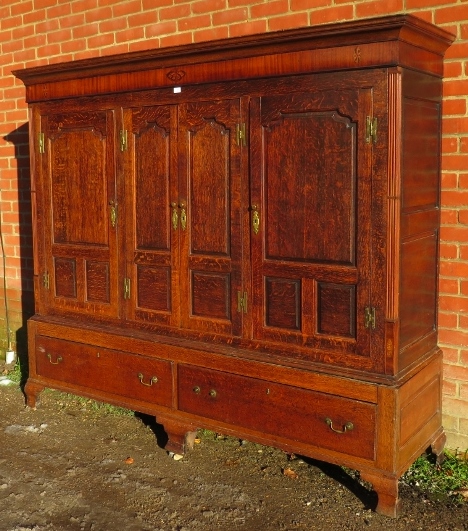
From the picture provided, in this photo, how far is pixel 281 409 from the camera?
11.8 ft

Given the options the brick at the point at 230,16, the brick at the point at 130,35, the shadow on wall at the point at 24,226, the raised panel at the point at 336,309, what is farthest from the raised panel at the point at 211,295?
the shadow on wall at the point at 24,226

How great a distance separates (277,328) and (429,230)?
3.01 ft

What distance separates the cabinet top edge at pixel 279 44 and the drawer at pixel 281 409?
1.65 m

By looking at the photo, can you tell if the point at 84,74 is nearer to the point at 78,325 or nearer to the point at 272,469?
the point at 78,325

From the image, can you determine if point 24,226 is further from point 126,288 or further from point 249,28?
point 249,28

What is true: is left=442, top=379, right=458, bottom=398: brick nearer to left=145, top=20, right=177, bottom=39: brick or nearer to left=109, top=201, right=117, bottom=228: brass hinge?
left=109, top=201, right=117, bottom=228: brass hinge

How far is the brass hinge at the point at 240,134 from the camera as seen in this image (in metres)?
3.60

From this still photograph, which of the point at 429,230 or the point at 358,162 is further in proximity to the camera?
the point at 429,230

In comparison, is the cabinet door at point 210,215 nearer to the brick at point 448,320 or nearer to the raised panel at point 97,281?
the raised panel at point 97,281

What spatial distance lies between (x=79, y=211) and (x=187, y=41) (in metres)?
1.33

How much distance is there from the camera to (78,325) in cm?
441

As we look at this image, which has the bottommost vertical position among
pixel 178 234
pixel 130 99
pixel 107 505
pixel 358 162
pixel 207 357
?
pixel 107 505

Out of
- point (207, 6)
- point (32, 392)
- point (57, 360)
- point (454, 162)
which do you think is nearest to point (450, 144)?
point (454, 162)

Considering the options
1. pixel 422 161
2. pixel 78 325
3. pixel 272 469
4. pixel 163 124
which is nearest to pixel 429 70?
pixel 422 161
